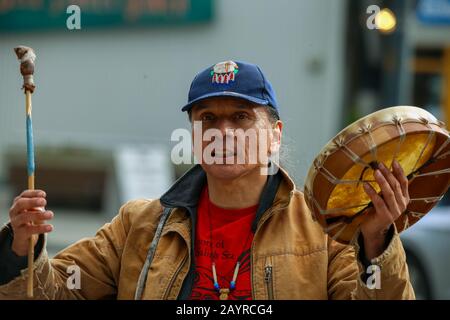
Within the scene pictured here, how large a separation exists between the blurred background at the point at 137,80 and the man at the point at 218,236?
4.34 m

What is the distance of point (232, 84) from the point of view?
274cm

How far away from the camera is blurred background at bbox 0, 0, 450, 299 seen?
26.6 feet

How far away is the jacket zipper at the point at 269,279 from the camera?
264 centimetres

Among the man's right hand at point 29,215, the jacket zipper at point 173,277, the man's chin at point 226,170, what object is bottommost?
the jacket zipper at point 173,277

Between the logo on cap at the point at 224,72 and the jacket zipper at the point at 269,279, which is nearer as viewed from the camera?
the jacket zipper at the point at 269,279

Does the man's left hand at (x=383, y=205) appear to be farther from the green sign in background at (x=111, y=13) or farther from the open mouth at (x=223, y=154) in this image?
the green sign in background at (x=111, y=13)

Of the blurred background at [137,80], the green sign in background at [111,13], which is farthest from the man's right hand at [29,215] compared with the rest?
the green sign in background at [111,13]

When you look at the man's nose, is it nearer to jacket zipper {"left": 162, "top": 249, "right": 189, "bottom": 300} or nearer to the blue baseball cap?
the blue baseball cap

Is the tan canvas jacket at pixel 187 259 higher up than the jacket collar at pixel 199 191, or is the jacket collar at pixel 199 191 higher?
the jacket collar at pixel 199 191

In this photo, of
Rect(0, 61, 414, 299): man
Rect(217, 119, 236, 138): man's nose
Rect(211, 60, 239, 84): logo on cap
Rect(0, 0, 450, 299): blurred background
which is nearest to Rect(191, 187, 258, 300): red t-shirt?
Rect(0, 61, 414, 299): man

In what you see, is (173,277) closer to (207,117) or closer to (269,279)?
(269,279)

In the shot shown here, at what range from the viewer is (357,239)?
8.11 feet

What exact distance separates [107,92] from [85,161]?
5.23 feet

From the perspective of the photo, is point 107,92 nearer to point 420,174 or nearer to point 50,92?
point 50,92
